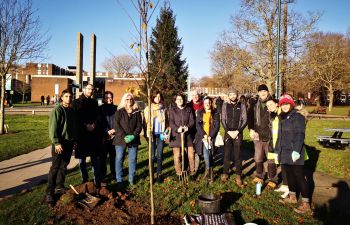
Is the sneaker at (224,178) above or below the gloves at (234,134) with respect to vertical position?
below

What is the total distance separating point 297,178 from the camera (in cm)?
511

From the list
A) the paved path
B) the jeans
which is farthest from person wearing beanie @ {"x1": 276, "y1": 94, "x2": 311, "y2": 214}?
the paved path

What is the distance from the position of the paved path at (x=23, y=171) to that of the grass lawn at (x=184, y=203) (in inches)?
19.3

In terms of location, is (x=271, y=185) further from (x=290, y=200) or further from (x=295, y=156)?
(x=295, y=156)

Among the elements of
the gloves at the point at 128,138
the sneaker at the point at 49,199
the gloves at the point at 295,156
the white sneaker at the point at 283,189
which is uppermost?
the gloves at the point at 128,138

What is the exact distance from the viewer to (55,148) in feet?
16.5

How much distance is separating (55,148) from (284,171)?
4.56 m

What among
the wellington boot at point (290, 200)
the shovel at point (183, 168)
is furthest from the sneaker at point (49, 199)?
the wellington boot at point (290, 200)

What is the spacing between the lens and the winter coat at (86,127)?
19.0 feet

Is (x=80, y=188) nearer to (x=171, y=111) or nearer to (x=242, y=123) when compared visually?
(x=171, y=111)

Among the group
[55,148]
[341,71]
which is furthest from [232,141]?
[341,71]

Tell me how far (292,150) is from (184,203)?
224 centimetres

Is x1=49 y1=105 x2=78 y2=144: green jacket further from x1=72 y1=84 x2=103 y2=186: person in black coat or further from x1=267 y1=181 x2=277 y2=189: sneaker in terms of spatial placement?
x1=267 y1=181 x2=277 y2=189: sneaker

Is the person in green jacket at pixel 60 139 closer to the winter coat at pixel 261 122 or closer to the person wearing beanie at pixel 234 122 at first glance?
the person wearing beanie at pixel 234 122
